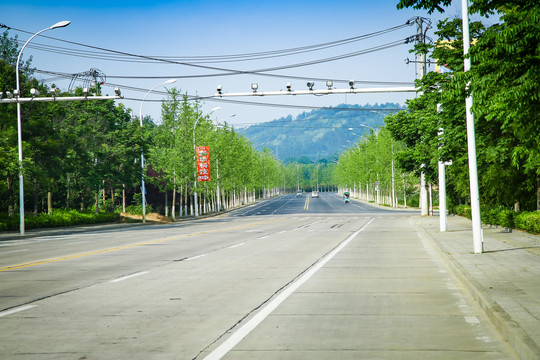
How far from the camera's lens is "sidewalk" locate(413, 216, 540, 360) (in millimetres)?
6855

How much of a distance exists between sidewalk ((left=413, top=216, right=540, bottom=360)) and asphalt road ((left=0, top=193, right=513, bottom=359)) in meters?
0.21

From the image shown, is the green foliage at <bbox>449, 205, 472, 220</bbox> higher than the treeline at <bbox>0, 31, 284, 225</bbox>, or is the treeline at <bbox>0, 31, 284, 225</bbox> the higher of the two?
the treeline at <bbox>0, 31, 284, 225</bbox>

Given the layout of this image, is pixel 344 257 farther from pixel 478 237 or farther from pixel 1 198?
pixel 1 198

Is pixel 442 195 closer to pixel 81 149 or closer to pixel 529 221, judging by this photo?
pixel 529 221

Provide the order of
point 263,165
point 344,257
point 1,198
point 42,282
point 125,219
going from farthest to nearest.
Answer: point 263,165 < point 125,219 < point 1,198 < point 344,257 < point 42,282

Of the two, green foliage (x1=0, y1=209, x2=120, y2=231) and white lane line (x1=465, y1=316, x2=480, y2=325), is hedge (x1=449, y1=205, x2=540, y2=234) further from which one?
green foliage (x1=0, y1=209, x2=120, y2=231)

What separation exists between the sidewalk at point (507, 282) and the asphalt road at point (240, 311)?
21cm

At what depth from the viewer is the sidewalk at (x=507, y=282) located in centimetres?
686

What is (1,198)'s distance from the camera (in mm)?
48812

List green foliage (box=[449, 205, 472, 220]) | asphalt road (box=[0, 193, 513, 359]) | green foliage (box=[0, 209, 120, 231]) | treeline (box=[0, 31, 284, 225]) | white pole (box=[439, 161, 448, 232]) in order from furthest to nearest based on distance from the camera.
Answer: treeline (box=[0, 31, 284, 225]), green foliage (box=[449, 205, 472, 220]), green foliage (box=[0, 209, 120, 231]), white pole (box=[439, 161, 448, 232]), asphalt road (box=[0, 193, 513, 359])

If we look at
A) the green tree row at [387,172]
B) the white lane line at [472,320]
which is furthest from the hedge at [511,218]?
the green tree row at [387,172]

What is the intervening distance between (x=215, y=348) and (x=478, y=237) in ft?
37.9

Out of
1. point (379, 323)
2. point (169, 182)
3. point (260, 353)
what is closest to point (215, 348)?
point (260, 353)

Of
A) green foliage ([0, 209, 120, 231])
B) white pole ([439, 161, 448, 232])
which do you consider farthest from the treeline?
white pole ([439, 161, 448, 232])
